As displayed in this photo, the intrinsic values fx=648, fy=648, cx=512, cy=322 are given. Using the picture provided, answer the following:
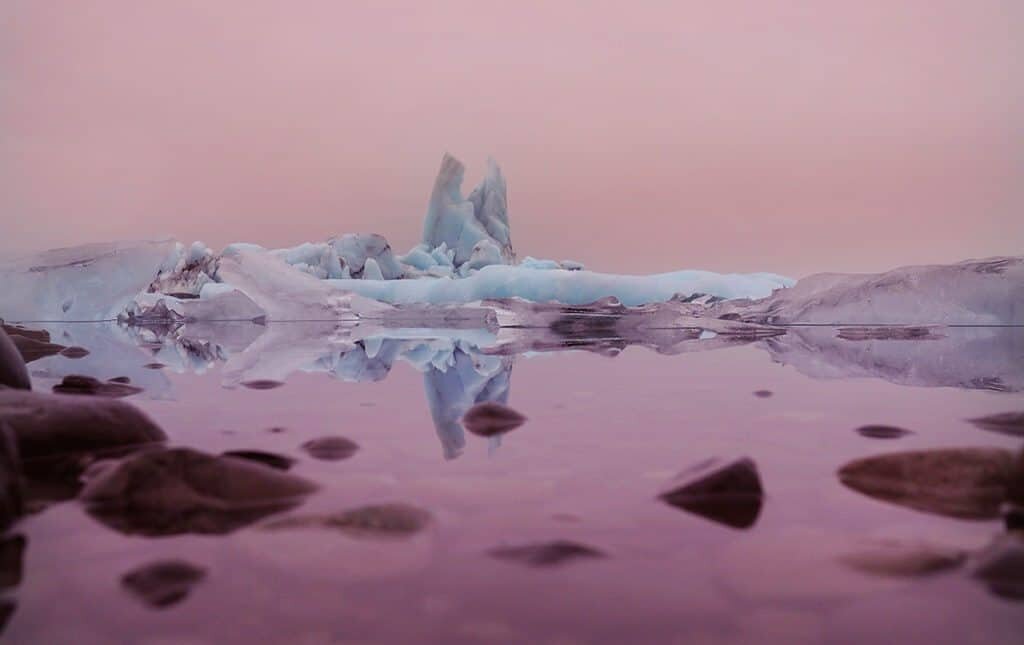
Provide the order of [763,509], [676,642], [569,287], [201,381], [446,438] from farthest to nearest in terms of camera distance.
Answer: [569,287] < [201,381] < [446,438] < [763,509] < [676,642]

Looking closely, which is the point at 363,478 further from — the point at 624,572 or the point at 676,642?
the point at 676,642

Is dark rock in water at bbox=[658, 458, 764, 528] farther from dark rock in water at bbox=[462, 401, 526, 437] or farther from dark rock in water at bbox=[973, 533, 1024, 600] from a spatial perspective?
dark rock in water at bbox=[462, 401, 526, 437]

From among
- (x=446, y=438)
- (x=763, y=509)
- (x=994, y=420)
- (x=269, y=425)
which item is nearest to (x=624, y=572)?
(x=763, y=509)

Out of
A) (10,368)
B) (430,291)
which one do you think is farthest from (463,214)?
(10,368)

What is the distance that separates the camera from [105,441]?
1.05 m

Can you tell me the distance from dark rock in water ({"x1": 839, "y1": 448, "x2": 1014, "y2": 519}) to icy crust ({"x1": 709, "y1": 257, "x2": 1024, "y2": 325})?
20.8 ft

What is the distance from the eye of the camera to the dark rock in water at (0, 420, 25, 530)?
2.38ft

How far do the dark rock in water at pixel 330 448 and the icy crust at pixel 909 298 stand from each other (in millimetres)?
6384

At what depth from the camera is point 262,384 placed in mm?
2254

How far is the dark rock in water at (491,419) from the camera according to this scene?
140 cm

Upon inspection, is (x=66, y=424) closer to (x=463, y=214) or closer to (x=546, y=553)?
(x=546, y=553)

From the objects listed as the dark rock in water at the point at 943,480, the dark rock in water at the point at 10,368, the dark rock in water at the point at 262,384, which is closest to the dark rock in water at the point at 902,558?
the dark rock in water at the point at 943,480

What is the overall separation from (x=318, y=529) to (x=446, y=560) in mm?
164

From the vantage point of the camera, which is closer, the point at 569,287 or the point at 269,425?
the point at 269,425
